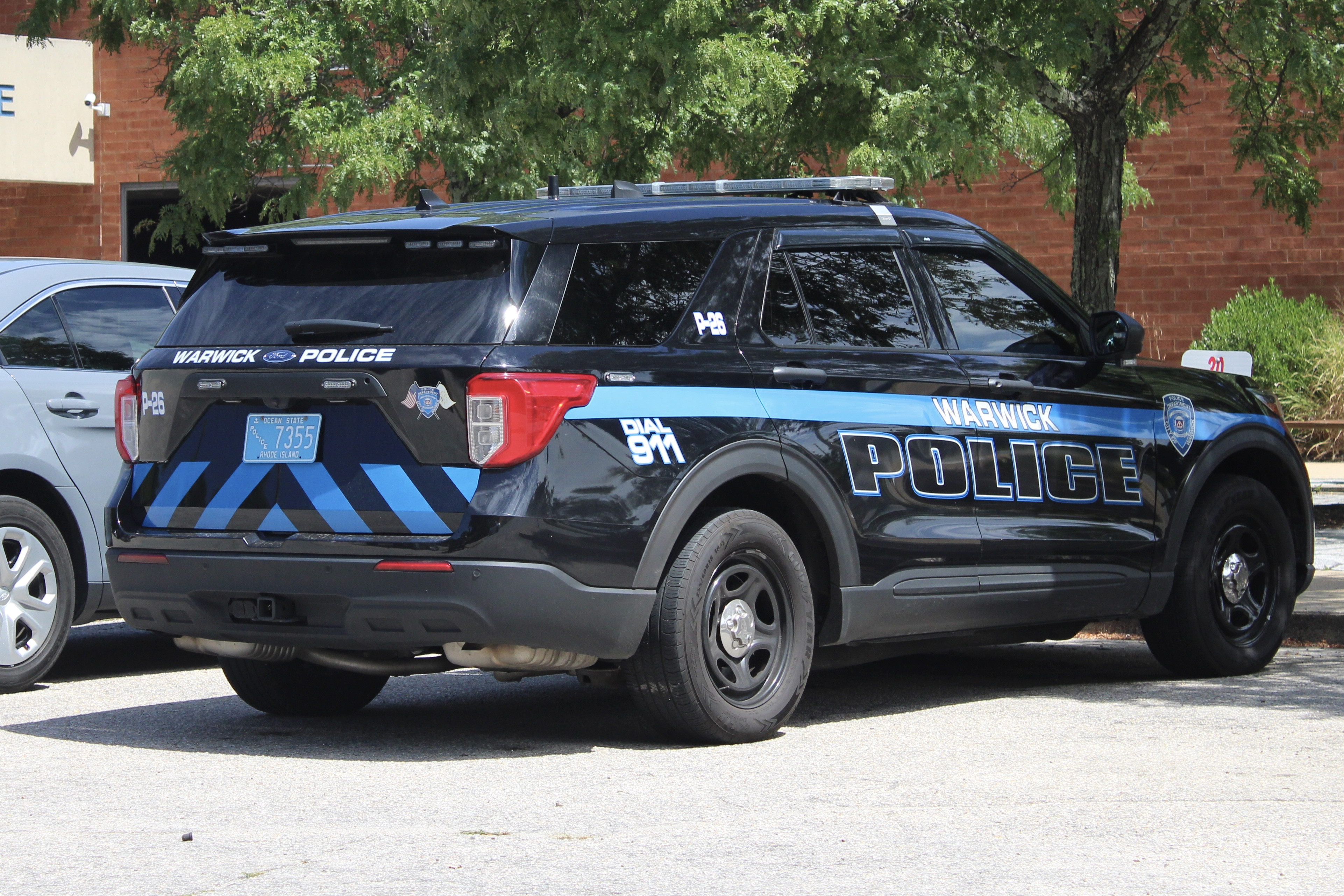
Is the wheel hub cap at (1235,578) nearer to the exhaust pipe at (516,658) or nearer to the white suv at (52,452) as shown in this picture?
the exhaust pipe at (516,658)

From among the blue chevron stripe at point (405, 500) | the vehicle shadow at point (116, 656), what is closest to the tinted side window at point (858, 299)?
the blue chevron stripe at point (405, 500)

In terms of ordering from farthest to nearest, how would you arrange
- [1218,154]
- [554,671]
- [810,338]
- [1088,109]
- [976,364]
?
[1218,154]
[1088,109]
[976,364]
[810,338]
[554,671]

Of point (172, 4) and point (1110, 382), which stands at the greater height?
point (172, 4)

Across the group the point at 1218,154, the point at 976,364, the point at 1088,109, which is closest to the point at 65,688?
the point at 976,364

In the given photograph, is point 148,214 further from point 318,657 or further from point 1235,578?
point 318,657

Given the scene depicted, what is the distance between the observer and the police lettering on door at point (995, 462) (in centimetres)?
672

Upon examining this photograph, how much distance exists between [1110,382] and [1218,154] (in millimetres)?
16614

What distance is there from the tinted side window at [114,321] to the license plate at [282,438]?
2.39 meters

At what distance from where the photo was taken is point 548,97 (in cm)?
1220

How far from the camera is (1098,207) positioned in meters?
13.4

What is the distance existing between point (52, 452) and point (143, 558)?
1943mm

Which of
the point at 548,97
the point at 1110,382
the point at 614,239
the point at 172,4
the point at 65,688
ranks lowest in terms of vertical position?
the point at 65,688

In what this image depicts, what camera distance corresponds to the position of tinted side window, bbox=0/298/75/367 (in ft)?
26.6

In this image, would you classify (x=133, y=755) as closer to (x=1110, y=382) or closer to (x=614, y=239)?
(x=614, y=239)
